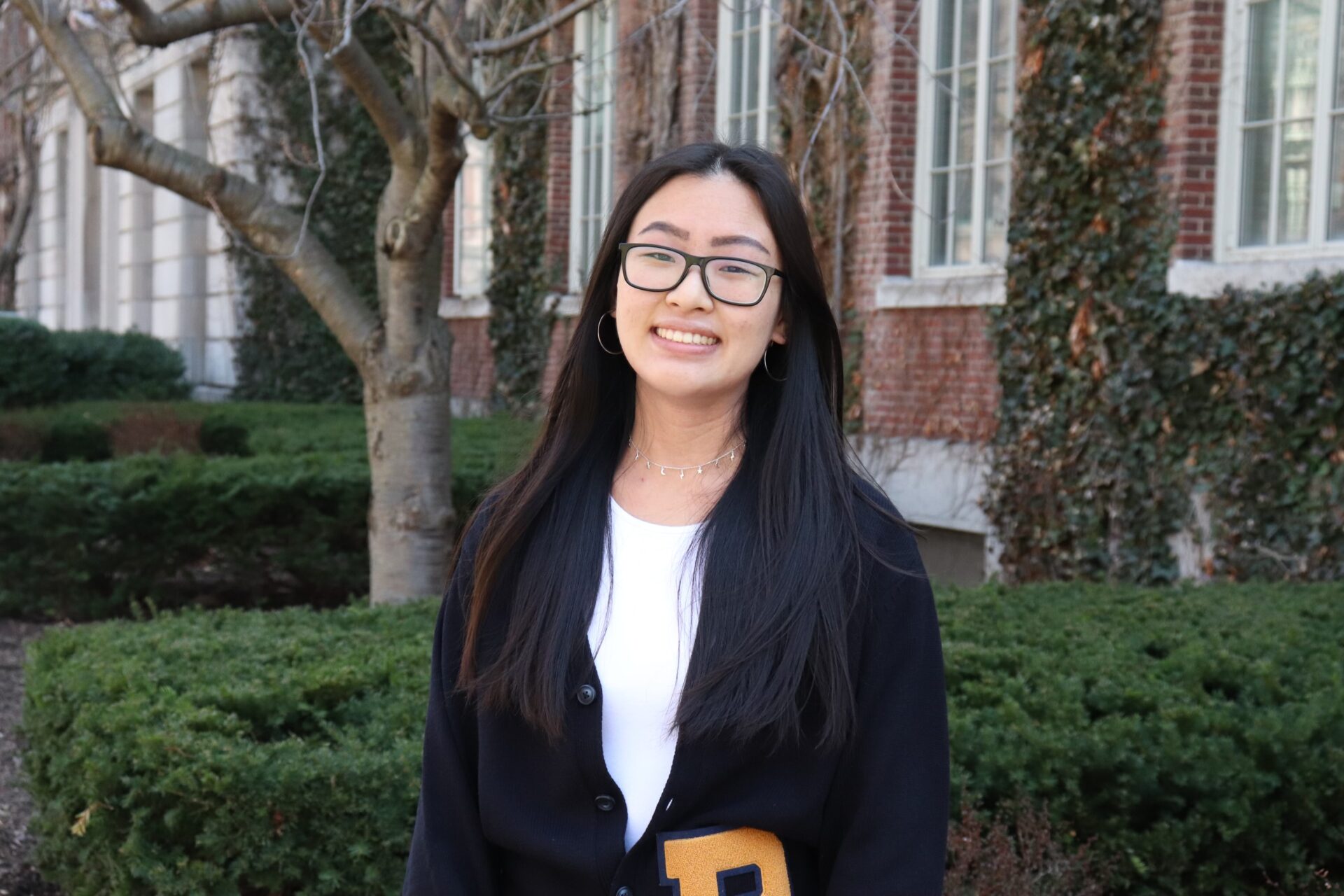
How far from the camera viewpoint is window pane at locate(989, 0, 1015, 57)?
32.0ft

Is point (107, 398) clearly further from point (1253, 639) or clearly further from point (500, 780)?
point (500, 780)

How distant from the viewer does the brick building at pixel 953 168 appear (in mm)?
7949

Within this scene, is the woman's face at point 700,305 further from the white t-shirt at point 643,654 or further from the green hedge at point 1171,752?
the green hedge at point 1171,752

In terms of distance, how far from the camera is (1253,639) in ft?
16.5

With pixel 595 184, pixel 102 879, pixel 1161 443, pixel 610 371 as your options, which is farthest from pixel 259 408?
pixel 610 371

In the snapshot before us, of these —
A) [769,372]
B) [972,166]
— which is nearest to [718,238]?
[769,372]

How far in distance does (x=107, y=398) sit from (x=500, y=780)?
1787cm

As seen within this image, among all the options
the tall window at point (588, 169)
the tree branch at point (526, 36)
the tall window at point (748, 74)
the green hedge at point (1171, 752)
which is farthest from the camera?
the tall window at point (588, 169)

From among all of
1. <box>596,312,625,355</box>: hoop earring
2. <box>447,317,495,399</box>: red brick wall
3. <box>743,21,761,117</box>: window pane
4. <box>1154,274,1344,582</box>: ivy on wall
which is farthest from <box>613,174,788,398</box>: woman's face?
<box>447,317,495,399</box>: red brick wall

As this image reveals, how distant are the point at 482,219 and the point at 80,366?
17.9ft

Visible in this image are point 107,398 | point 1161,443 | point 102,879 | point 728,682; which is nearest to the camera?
point 728,682

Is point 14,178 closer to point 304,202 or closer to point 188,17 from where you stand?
point 304,202

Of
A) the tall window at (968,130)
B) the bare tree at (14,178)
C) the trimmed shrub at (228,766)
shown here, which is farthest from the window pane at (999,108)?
the bare tree at (14,178)

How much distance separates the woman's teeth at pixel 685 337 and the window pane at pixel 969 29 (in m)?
8.36
